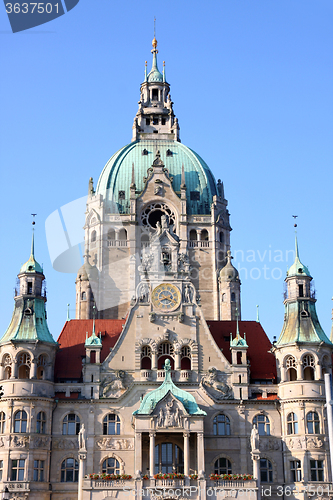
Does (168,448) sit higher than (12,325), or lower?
lower

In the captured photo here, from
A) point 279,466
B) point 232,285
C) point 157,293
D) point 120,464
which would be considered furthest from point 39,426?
point 232,285

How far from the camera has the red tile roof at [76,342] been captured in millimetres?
69938

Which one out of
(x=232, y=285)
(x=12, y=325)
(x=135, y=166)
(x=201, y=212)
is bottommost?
(x=12, y=325)

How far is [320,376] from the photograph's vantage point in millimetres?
→ 67688

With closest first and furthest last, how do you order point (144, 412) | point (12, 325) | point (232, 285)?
1. point (144, 412)
2. point (12, 325)
3. point (232, 285)

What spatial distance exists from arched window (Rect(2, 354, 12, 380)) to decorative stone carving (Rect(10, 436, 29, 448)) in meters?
5.52

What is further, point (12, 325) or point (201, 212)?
point (201, 212)

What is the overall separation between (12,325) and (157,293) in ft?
42.0

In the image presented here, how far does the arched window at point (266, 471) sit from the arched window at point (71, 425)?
15.4 metres

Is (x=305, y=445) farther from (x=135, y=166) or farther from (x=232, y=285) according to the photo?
(x=135, y=166)

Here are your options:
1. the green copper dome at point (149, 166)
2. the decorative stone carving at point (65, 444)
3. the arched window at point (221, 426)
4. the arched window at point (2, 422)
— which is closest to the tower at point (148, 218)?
the green copper dome at point (149, 166)

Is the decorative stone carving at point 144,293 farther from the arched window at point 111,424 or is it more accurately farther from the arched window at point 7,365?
the arched window at point 7,365

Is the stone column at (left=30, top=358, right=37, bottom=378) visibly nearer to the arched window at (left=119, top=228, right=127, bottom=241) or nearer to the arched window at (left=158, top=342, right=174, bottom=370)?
the arched window at (left=158, top=342, right=174, bottom=370)

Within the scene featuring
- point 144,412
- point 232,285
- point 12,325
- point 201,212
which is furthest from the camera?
point 201,212
